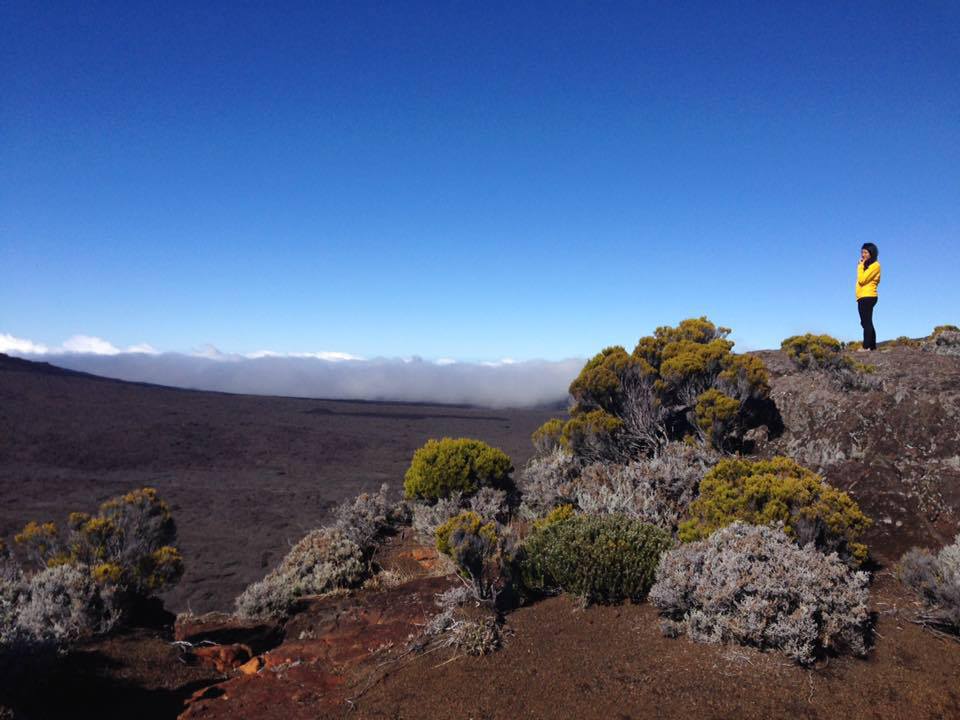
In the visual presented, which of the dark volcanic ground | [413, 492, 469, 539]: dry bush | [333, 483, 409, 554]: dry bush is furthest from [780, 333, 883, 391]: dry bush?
the dark volcanic ground

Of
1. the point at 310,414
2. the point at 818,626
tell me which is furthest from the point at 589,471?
the point at 310,414

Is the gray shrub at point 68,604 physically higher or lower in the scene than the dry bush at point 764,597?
lower

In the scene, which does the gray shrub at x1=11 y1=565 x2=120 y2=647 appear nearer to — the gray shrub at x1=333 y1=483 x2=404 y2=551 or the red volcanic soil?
the red volcanic soil

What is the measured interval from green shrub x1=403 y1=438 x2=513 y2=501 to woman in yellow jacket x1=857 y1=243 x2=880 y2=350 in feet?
22.8

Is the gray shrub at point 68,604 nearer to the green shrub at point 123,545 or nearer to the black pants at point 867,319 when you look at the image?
the green shrub at point 123,545

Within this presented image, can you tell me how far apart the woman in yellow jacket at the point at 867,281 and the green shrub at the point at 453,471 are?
6.94 metres

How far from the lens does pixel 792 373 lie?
32.8 ft

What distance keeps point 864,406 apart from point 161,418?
2905 cm

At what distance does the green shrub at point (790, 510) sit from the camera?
509cm

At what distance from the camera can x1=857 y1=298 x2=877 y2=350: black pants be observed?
1040 cm

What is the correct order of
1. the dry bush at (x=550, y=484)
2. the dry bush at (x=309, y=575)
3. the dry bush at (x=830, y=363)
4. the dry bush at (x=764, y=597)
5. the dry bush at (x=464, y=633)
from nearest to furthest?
the dry bush at (x=764, y=597)
the dry bush at (x=464, y=633)
the dry bush at (x=309, y=575)
the dry bush at (x=550, y=484)
the dry bush at (x=830, y=363)

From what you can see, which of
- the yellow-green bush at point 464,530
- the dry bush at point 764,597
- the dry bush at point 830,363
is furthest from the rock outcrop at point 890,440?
the yellow-green bush at point 464,530

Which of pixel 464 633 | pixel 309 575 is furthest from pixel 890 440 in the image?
pixel 309 575

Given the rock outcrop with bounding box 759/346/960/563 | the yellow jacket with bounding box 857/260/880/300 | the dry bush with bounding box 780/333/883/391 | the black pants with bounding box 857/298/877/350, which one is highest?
the yellow jacket with bounding box 857/260/880/300
